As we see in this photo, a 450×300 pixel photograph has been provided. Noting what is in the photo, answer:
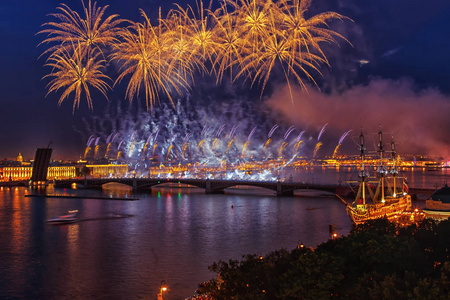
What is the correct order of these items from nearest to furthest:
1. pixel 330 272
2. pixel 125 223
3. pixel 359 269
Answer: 1. pixel 330 272
2. pixel 359 269
3. pixel 125 223

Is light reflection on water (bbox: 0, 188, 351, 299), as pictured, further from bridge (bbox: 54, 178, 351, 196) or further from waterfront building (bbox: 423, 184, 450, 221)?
waterfront building (bbox: 423, 184, 450, 221)

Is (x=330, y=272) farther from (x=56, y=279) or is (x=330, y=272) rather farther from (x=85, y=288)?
(x=56, y=279)

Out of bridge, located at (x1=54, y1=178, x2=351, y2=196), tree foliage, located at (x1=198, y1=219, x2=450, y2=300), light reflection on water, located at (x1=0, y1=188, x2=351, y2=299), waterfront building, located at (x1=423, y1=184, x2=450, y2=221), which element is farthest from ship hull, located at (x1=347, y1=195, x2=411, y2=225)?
tree foliage, located at (x1=198, y1=219, x2=450, y2=300)

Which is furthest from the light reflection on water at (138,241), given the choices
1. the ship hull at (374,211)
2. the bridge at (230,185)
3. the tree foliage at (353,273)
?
the tree foliage at (353,273)

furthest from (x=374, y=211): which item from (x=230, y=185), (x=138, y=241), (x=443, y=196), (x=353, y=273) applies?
(x=230, y=185)

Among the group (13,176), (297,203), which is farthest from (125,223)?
(13,176)

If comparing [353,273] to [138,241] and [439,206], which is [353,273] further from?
[138,241]

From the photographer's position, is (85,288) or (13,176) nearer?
(85,288)
